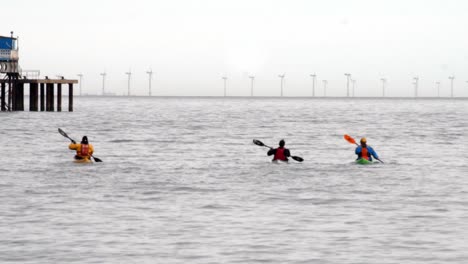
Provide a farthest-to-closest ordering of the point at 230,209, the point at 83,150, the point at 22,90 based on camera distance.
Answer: the point at 22,90
the point at 83,150
the point at 230,209

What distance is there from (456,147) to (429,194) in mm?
32050

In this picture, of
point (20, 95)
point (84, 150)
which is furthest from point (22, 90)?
point (84, 150)

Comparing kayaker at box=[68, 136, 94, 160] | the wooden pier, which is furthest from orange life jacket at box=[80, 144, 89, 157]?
the wooden pier

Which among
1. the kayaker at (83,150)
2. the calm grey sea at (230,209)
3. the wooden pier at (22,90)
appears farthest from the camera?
the wooden pier at (22,90)

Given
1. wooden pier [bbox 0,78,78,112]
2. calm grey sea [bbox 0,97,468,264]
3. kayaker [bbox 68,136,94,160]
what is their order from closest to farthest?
calm grey sea [bbox 0,97,468,264]
kayaker [bbox 68,136,94,160]
wooden pier [bbox 0,78,78,112]

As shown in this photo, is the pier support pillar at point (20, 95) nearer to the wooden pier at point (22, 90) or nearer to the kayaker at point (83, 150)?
the wooden pier at point (22, 90)

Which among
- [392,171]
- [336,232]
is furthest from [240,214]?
[392,171]

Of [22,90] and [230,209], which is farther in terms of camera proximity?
[22,90]

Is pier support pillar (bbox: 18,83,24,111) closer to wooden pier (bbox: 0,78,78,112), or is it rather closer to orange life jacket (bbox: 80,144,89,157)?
wooden pier (bbox: 0,78,78,112)

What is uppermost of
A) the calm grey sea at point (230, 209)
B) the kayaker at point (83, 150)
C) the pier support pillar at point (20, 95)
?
the pier support pillar at point (20, 95)

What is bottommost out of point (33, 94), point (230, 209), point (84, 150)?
point (230, 209)

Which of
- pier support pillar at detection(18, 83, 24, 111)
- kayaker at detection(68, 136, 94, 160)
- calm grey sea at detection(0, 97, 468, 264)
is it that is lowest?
calm grey sea at detection(0, 97, 468, 264)

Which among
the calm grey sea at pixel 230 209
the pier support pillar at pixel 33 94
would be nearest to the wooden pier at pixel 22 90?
the pier support pillar at pixel 33 94

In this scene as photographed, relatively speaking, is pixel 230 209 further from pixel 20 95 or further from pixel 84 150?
pixel 20 95
